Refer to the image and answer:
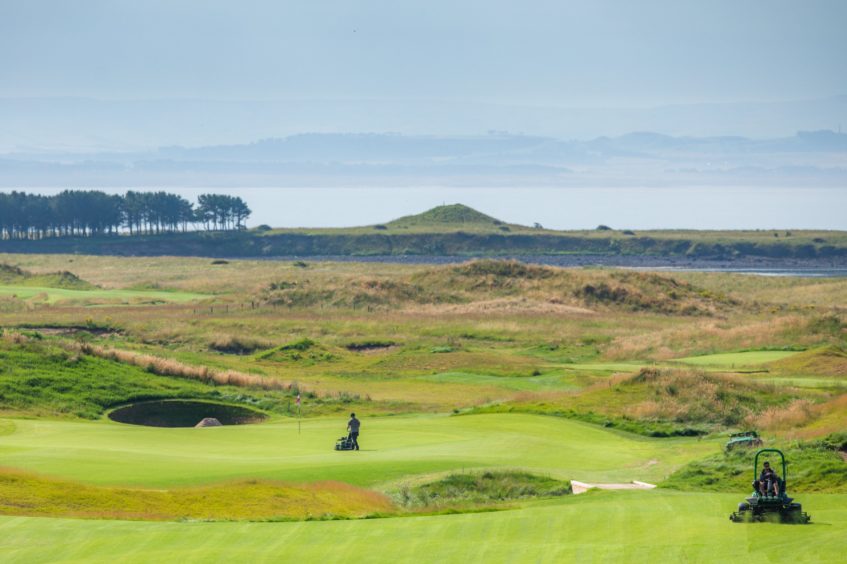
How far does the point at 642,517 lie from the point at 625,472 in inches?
452

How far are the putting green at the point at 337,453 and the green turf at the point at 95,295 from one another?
71.9 m

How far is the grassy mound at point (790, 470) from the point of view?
32.2 metres

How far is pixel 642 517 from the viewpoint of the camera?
26203mm

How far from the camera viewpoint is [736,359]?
2931 inches

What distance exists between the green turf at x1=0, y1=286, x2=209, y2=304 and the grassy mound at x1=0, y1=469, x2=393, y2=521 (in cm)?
8926

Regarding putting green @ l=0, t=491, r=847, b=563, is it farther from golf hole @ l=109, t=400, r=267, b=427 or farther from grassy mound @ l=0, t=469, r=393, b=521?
golf hole @ l=109, t=400, r=267, b=427

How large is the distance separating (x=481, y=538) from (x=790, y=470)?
40.7ft

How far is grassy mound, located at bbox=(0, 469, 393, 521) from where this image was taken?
1146 inches

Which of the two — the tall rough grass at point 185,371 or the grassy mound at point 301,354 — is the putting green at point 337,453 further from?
the grassy mound at point 301,354

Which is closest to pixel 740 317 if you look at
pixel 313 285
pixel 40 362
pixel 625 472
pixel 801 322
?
pixel 801 322

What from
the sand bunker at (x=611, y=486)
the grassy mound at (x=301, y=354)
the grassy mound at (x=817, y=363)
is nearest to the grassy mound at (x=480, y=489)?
the sand bunker at (x=611, y=486)

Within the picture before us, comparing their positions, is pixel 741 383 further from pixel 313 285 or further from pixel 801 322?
pixel 313 285

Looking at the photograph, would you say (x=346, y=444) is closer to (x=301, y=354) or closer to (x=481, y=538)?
(x=481, y=538)

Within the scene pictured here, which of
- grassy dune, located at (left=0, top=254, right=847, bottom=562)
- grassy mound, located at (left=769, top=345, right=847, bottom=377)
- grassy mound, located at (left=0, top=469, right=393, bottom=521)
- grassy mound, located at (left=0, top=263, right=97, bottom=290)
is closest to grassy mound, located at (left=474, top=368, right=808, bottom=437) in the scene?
grassy dune, located at (left=0, top=254, right=847, bottom=562)
